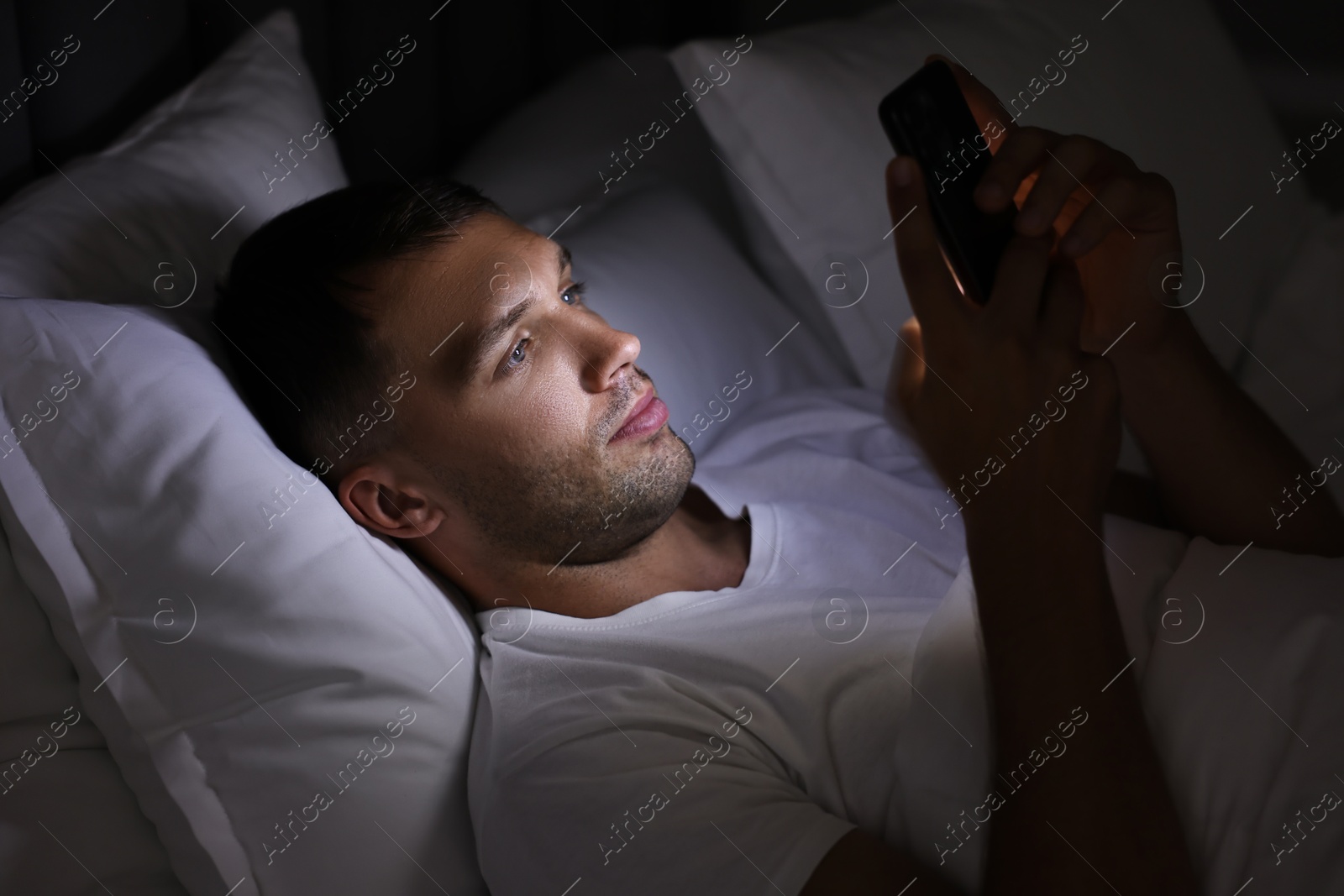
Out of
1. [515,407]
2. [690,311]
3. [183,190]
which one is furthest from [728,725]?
[183,190]

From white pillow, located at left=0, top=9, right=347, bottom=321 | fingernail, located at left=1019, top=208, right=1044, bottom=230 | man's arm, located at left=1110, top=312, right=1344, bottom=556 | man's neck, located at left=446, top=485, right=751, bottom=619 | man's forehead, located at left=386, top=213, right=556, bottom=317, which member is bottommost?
man's arm, located at left=1110, top=312, right=1344, bottom=556

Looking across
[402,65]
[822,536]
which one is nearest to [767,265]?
[822,536]

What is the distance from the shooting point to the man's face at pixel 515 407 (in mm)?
915

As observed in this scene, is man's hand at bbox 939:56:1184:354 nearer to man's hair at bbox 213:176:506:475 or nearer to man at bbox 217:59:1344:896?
man at bbox 217:59:1344:896

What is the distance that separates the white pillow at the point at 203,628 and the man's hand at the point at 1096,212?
0.62 meters

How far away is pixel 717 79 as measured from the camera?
1.15 meters

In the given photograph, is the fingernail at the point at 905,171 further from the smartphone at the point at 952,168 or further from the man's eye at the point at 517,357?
the man's eye at the point at 517,357

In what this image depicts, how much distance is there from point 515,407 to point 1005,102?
703mm

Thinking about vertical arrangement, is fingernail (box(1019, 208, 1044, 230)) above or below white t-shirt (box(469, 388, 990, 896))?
above

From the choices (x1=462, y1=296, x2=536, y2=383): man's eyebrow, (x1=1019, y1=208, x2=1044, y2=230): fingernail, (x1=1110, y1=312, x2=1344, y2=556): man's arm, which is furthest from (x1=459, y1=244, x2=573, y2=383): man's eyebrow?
(x1=1110, y1=312, x2=1344, y2=556): man's arm

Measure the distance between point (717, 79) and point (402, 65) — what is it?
1.57 ft

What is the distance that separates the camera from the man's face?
0.91 meters

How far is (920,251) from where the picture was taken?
0.67 meters

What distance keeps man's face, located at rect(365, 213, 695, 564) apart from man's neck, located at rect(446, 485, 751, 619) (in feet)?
0.09
